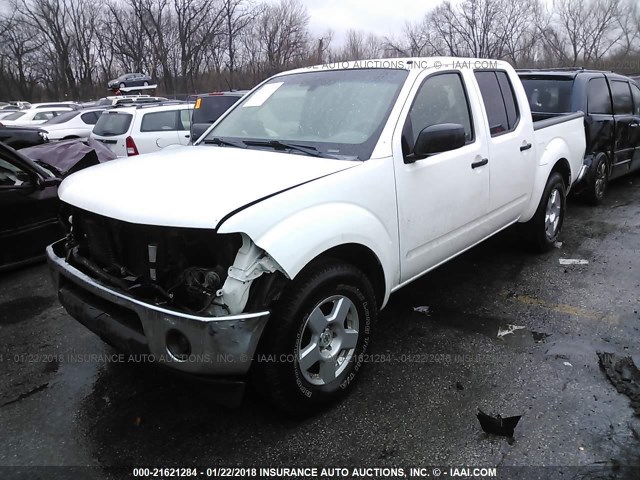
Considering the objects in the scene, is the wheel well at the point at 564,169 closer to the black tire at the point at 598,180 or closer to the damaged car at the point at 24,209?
the black tire at the point at 598,180

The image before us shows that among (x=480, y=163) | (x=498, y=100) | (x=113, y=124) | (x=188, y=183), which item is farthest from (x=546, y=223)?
(x=113, y=124)

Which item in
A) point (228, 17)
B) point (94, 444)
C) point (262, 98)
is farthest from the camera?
point (228, 17)

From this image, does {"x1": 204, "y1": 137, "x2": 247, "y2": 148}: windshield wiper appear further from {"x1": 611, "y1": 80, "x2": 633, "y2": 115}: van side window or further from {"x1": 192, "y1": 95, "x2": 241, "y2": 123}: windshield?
{"x1": 192, "y1": 95, "x2": 241, "y2": 123}: windshield

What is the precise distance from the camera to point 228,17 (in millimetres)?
Answer: 55500

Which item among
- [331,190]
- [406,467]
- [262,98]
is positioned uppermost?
[262,98]

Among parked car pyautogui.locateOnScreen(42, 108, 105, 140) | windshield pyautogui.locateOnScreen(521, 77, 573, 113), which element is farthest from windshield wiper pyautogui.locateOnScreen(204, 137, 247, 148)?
parked car pyautogui.locateOnScreen(42, 108, 105, 140)

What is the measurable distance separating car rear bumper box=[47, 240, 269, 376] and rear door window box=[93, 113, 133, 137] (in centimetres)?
829

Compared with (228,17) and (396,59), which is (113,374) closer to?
(396,59)

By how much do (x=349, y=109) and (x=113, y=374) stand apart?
7.72 feet

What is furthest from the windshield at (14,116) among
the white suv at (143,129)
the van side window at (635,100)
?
the van side window at (635,100)

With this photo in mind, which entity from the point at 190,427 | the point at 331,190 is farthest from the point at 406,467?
the point at 331,190

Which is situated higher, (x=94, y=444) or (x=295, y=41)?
(x=295, y=41)

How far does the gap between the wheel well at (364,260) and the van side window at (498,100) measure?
176 cm

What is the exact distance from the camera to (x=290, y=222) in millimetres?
2432
